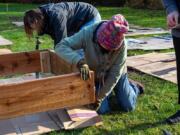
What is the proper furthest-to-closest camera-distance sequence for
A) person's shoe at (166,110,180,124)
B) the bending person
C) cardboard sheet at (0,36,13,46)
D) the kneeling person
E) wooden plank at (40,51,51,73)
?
cardboard sheet at (0,36,13,46), wooden plank at (40,51,51,73), the bending person, person's shoe at (166,110,180,124), the kneeling person

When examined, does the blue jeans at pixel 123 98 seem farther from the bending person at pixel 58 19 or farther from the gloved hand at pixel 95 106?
the bending person at pixel 58 19

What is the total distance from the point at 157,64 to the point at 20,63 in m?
2.55

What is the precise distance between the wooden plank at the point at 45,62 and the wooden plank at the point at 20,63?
65mm

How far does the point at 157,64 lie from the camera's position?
677 cm

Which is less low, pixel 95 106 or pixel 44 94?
pixel 44 94

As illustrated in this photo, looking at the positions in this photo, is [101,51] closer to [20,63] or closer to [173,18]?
[173,18]

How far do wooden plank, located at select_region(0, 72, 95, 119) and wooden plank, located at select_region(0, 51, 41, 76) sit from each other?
132 centimetres

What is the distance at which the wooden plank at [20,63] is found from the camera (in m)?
5.02

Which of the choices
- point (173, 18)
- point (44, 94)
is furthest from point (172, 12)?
point (44, 94)

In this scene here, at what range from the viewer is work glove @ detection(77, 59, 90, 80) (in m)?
3.74

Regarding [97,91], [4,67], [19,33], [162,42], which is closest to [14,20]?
[19,33]

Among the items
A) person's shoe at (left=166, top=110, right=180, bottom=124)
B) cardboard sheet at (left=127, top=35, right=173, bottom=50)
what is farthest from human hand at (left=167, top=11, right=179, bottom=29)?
cardboard sheet at (left=127, top=35, right=173, bottom=50)

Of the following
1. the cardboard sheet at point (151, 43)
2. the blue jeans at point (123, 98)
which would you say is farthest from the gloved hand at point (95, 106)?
the cardboard sheet at point (151, 43)

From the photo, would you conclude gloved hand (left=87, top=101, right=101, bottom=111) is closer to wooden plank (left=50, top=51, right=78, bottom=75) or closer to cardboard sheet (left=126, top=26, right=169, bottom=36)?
wooden plank (left=50, top=51, right=78, bottom=75)
